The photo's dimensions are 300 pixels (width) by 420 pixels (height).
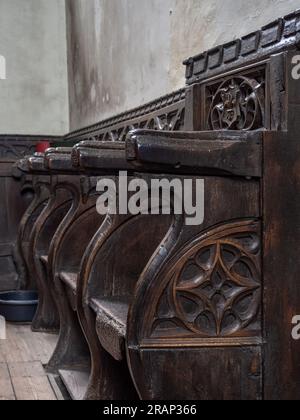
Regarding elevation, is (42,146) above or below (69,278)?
above

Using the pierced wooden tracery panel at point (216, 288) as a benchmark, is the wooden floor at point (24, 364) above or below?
below

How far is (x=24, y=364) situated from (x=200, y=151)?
5.31 ft

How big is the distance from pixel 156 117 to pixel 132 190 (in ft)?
4.06

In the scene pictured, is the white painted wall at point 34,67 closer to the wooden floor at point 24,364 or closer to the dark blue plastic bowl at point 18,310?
the dark blue plastic bowl at point 18,310

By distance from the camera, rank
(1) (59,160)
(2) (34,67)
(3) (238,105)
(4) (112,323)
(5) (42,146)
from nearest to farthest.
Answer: (4) (112,323) < (3) (238,105) < (1) (59,160) < (5) (42,146) < (2) (34,67)

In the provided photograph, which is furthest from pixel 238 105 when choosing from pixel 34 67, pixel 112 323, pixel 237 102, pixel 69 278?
pixel 34 67

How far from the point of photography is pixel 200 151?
4.76ft

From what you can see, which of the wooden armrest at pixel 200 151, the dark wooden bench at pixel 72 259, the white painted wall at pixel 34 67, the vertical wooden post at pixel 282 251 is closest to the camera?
the wooden armrest at pixel 200 151

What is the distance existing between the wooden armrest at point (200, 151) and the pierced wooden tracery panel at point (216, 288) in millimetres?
137

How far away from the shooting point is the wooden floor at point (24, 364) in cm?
234

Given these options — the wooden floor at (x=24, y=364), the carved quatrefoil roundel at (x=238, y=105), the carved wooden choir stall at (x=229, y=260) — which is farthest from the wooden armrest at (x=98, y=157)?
the wooden floor at (x=24, y=364)

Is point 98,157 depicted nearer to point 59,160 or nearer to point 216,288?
point 216,288

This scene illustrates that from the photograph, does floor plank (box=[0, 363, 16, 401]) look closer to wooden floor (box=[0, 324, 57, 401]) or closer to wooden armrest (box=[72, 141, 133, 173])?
wooden floor (box=[0, 324, 57, 401])
